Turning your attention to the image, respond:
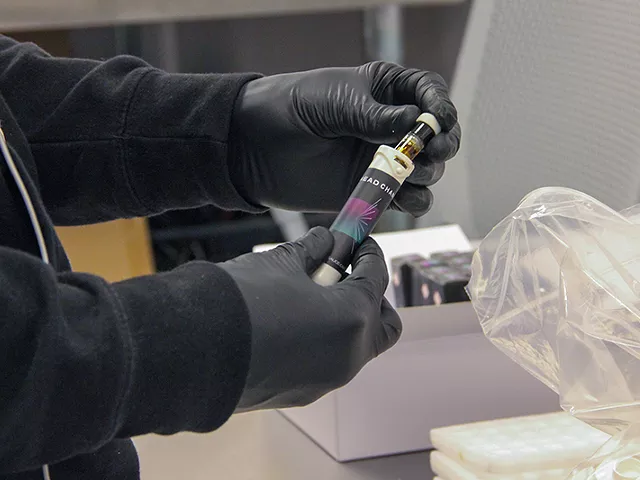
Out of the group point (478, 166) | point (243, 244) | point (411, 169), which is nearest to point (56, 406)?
point (411, 169)

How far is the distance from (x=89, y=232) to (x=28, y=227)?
1.41 metres

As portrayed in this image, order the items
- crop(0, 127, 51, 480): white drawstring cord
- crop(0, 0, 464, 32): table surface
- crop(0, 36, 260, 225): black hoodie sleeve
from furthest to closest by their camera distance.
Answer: crop(0, 0, 464, 32): table surface, crop(0, 36, 260, 225): black hoodie sleeve, crop(0, 127, 51, 480): white drawstring cord

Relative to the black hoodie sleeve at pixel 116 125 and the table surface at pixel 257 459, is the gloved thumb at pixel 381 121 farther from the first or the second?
the table surface at pixel 257 459

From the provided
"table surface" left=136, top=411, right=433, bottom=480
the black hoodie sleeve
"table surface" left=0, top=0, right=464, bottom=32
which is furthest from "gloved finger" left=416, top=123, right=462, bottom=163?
"table surface" left=0, top=0, right=464, bottom=32

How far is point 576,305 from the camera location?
0.68 m

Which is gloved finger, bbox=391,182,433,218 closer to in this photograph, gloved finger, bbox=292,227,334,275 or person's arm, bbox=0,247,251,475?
gloved finger, bbox=292,227,334,275

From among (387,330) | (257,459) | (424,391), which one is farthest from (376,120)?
(257,459)

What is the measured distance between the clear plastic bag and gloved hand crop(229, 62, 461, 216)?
120 millimetres

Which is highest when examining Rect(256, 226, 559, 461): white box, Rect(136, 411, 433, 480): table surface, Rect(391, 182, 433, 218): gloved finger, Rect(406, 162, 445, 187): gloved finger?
Rect(406, 162, 445, 187): gloved finger

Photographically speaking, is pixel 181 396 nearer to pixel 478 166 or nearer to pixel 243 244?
pixel 478 166

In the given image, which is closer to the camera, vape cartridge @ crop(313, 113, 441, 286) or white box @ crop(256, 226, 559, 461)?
vape cartridge @ crop(313, 113, 441, 286)

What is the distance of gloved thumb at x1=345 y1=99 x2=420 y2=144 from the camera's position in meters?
0.79

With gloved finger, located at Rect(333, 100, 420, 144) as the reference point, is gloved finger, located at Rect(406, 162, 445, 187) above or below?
below

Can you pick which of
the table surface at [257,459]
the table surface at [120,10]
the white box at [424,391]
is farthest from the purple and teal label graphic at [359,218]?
the table surface at [120,10]
